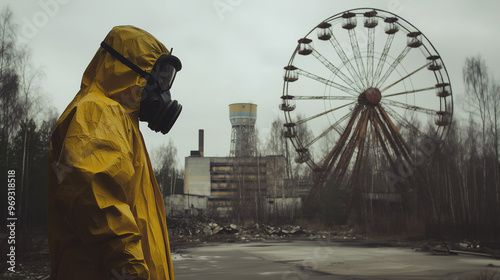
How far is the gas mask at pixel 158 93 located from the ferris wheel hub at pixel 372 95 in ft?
110

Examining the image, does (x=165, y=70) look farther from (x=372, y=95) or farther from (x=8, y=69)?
(x=372, y=95)

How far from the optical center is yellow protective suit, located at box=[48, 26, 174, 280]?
5.84ft

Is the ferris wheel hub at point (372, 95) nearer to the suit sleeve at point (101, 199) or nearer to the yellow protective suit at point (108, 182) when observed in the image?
the yellow protective suit at point (108, 182)

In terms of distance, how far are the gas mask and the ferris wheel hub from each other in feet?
110

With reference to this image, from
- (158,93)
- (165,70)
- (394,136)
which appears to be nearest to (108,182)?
(158,93)

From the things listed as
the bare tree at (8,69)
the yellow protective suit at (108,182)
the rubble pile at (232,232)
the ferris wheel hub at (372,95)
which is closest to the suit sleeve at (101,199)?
the yellow protective suit at (108,182)

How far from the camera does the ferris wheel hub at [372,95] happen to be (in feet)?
114

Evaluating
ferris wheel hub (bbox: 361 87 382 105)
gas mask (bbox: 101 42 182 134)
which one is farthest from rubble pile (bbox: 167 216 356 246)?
gas mask (bbox: 101 42 182 134)

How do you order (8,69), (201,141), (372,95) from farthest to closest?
(201,141)
(372,95)
(8,69)

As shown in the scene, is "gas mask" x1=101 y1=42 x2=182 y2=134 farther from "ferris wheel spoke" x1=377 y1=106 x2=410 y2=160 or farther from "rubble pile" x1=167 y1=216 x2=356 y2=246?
"ferris wheel spoke" x1=377 y1=106 x2=410 y2=160

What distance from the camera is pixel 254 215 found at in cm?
4159

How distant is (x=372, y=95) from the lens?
114 ft

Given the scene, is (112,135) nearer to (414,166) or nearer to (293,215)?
(414,166)

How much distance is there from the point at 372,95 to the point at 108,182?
34411mm
